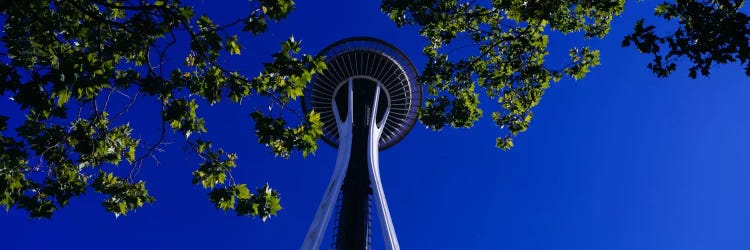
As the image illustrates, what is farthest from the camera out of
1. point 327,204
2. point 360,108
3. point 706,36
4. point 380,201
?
point 360,108

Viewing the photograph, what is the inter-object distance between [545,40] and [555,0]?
1111mm

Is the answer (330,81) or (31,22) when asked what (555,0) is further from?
(330,81)

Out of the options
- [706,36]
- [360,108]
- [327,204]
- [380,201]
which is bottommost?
[706,36]

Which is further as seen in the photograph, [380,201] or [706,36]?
[380,201]

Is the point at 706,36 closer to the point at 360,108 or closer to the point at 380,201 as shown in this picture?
the point at 380,201

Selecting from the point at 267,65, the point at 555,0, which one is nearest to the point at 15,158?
the point at 267,65

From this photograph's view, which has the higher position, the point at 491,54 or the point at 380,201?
the point at 380,201

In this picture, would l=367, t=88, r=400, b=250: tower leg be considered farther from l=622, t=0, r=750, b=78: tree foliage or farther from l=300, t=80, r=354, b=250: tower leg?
l=622, t=0, r=750, b=78: tree foliage

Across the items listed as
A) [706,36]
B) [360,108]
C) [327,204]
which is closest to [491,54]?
[706,36]

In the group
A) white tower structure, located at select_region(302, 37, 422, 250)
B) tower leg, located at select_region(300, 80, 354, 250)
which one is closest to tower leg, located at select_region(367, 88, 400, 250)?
white tower structure, located at select_region(302, 37, 422, 250)

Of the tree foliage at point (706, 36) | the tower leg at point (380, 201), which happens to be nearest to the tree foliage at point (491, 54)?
the tree foliage at point (706, 36)

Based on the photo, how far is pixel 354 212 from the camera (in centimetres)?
3384

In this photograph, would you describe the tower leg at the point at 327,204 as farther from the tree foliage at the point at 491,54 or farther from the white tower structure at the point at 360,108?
the tree foliage at the point at 491,54

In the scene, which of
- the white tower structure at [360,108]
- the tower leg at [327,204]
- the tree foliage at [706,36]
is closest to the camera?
the tree foliage at [706,36]
